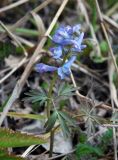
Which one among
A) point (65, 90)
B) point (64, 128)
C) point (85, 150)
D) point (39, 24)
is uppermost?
point (39, 24)

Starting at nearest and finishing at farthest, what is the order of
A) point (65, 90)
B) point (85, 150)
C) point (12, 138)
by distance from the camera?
point (12, 138) < point (65, 90) < point (85, 150)

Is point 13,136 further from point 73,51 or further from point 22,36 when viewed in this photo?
point 22,36

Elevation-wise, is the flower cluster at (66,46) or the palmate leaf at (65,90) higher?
the flower cluster at (66,46)

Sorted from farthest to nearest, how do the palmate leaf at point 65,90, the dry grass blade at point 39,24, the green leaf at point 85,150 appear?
1. the dry grass blade at point 39,24
2. the green leaf at point 85,150
3. the palmate leaf at point 65,90

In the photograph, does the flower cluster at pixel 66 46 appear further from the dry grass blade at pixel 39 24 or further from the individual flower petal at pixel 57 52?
the dry grass blade at pixel 39 24

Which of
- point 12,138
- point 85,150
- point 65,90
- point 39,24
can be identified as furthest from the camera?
point 39,24

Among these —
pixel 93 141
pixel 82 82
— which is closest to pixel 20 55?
pixel 82 82

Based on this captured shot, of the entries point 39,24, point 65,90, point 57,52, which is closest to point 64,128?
point 65,90

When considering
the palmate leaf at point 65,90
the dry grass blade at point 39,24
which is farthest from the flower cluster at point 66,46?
the dry grass blade at point 39,24

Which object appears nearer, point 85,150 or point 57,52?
point 57,52

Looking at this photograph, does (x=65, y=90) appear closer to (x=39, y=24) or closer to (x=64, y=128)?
(x=64, y=128)

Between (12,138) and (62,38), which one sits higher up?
(62,38)
